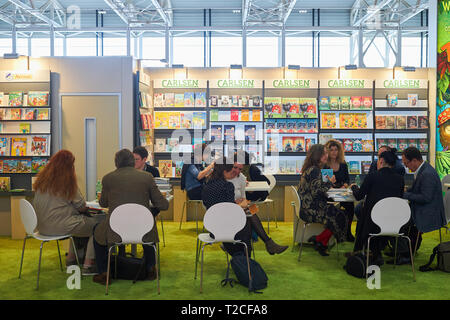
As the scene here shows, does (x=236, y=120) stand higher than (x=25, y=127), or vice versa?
(x=236, y=120)

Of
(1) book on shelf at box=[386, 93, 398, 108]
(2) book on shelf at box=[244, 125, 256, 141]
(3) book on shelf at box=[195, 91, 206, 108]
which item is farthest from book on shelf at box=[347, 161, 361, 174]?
(3) book on shelf at box=[195, 91, 206, 108]

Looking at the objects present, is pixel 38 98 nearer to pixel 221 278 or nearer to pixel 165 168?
pixel 165 168

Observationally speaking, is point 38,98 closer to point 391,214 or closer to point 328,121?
point 328,121

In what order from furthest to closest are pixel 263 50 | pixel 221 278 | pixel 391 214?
pixel 263 50 → pixel 221 278 → pixel 391 214

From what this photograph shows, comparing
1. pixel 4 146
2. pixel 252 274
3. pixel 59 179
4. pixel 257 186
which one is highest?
pixel 4 146

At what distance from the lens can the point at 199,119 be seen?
870 cm

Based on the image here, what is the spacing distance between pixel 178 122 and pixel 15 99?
271 centimetres

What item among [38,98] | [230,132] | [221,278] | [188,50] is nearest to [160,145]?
[230,132]

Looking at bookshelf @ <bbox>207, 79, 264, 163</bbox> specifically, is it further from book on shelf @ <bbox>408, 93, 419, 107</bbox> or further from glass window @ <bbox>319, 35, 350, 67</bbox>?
glass window @ <bbox>319, 35, 350, 67</bbox>

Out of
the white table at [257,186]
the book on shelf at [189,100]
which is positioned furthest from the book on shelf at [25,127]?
the white table at [257,186]

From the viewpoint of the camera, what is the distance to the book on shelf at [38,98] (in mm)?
7602

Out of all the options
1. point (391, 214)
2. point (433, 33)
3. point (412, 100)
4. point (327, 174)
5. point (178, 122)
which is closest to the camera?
point (391, 214)

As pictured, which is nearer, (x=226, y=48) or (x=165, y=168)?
(x=165, y=168)

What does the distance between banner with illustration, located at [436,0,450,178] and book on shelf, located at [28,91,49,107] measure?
662cm
